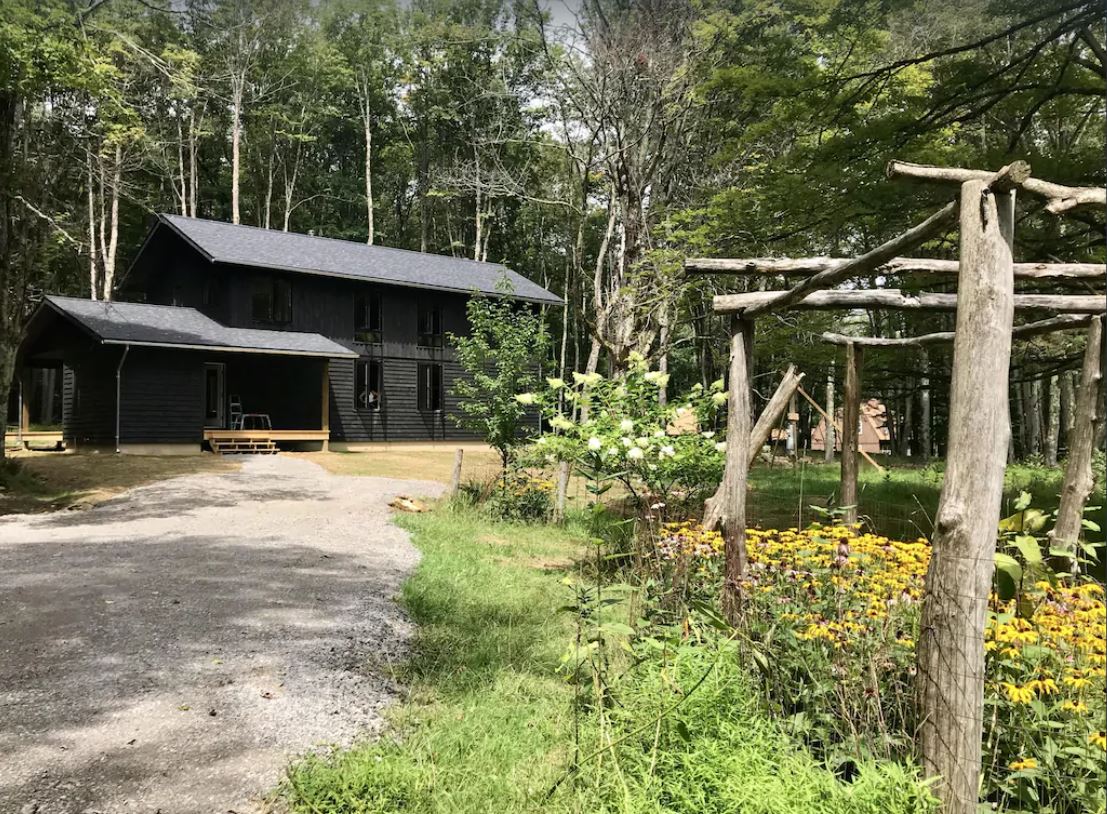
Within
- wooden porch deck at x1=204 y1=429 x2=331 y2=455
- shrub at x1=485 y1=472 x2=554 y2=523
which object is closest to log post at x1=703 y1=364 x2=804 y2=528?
shrub at x1=485 y1=472 x2=554 y2=523

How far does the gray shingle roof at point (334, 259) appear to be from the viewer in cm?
2264

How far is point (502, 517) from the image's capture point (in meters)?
10.5

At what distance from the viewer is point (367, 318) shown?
25.7 metres

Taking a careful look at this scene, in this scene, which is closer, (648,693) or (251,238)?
(648,693)

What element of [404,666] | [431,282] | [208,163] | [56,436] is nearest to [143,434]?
[56,436]

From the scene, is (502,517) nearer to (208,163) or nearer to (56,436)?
(56,436)

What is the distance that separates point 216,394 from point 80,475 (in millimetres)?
8988

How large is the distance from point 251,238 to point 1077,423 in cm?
2412

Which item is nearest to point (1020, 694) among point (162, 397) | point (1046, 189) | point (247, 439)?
point (1046, 189)

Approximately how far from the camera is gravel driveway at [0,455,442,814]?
124 inches

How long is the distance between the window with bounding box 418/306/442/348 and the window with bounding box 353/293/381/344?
1573 millimetres

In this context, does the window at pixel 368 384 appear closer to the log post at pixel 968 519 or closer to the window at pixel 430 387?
the window at pixel 430 387

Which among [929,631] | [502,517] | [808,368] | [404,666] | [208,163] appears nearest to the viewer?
[929,631]

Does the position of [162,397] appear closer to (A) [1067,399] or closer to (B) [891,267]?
(B) [891,267]
